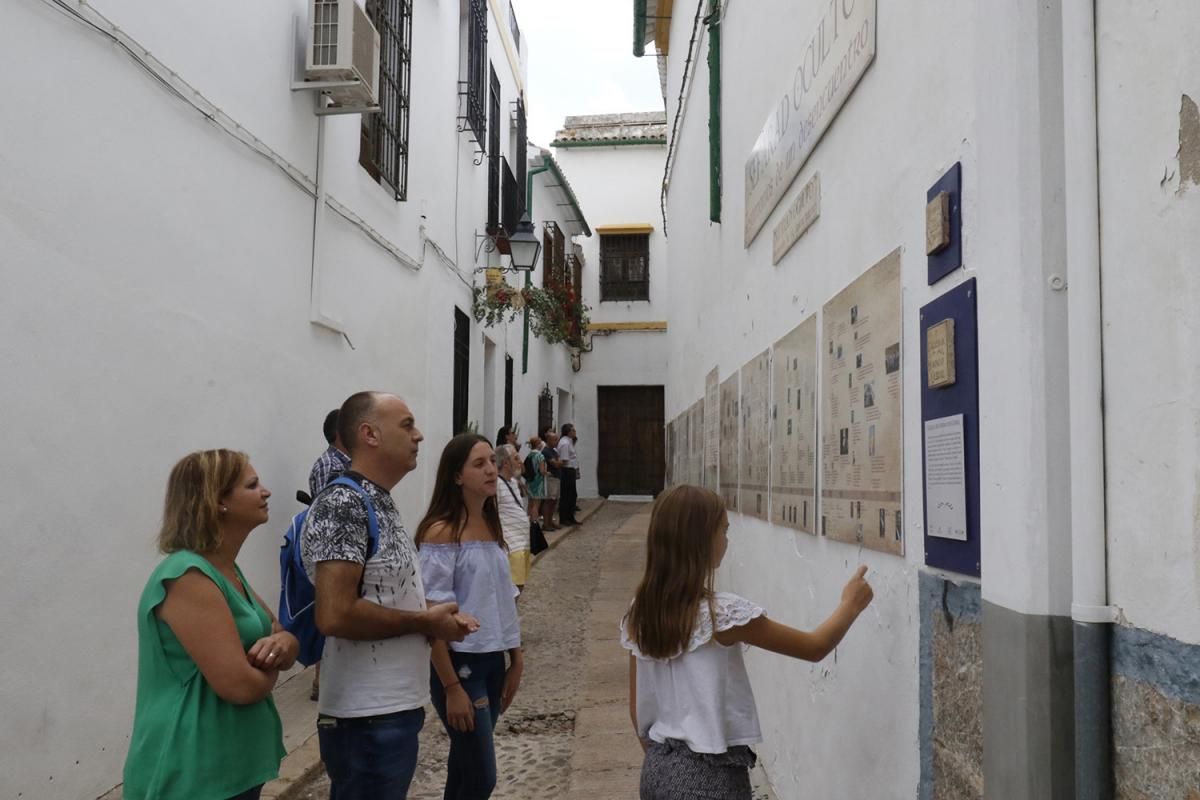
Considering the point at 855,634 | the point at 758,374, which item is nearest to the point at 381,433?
the point at 855,634

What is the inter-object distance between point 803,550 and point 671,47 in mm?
9057

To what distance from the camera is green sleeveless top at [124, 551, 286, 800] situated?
2016mm

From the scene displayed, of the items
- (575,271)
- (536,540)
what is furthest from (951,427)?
(575,271)

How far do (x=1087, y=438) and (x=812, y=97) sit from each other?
2.13m

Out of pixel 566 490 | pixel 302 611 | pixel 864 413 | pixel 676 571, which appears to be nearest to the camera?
pixel 676 571

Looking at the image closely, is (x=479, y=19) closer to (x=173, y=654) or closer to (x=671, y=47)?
(x=671, y=47)

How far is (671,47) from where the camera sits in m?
11.2

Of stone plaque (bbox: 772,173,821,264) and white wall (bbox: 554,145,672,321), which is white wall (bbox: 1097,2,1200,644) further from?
white wall (bbox: 554,145,672,321)

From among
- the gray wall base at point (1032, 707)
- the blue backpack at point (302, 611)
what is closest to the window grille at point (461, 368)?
the blue backpack at point (302, 611)

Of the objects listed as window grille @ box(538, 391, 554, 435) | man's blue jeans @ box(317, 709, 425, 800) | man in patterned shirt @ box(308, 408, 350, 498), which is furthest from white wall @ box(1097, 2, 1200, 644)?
window grille @ box(538, 391, 554, 435)

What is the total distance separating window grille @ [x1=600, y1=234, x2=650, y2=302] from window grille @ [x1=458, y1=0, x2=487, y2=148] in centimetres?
983

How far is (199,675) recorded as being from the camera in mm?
2088

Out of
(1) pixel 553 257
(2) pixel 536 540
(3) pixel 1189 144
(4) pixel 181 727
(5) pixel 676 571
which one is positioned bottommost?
(2) pixel 536 540

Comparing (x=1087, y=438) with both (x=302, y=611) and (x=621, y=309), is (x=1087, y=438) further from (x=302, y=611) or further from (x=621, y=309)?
(x=621, y=309)
